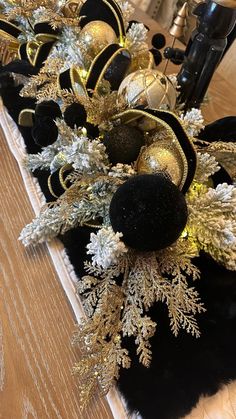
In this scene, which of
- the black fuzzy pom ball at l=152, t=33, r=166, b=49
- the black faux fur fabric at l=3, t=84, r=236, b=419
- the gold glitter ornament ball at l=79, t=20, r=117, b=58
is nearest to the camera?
the black faux fur fabric at l=3, t=84, r=236, b=419

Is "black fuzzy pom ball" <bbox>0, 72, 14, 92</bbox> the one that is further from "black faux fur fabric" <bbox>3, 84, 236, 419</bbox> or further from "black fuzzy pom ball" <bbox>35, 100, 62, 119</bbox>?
"black faux fur fabric" <bbox>3, 84, 236, 419</bbox>

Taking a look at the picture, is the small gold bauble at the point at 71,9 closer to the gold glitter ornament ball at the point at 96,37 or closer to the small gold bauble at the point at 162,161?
the gold glitter ornament ball at the point at 96,37

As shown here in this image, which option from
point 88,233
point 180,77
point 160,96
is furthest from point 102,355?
point 180,77

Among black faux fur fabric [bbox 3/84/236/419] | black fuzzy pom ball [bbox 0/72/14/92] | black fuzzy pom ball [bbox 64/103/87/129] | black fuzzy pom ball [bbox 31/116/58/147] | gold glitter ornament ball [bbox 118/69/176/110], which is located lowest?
black faux fur fabric [bbox 3/84/236/419]

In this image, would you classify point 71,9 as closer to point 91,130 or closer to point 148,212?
point 91,130

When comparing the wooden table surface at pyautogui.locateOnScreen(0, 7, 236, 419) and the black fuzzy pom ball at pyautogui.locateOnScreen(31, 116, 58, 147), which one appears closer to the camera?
the wooden table surface at pyautogui.locateOnScreen(0, 7, 236, 419)

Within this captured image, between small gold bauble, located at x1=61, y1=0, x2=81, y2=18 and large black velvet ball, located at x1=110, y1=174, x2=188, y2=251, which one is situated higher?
small gold bauble, located at x1=61, y1=0, x2=81, y2=18

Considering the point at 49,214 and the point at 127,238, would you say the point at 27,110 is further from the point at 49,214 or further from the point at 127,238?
the point at 127,238

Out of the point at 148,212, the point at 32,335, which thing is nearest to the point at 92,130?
the point at 148,212

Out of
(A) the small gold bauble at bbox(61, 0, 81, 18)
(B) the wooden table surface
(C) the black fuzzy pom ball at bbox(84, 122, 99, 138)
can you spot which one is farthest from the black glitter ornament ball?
(A) the small gold bauble at bbox(61, 0, 81, 18)
